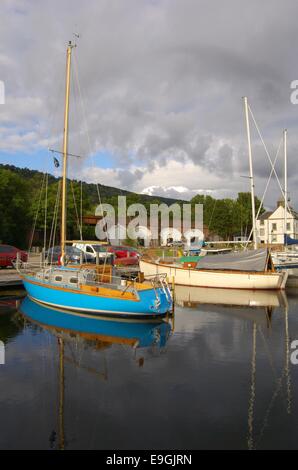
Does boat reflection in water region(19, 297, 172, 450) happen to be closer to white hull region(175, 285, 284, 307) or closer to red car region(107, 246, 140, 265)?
white hull region(175, 285, 284, 307)

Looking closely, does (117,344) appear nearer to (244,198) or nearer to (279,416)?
(279,416)

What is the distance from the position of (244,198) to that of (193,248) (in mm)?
74379

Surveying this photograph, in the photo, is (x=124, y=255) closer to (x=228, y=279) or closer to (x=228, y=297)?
(x=228, y=279)

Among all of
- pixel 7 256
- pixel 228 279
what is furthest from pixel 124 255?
pixel 228 279

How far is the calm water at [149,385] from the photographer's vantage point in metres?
6.82

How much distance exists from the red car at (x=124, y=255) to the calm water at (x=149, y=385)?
19.6m

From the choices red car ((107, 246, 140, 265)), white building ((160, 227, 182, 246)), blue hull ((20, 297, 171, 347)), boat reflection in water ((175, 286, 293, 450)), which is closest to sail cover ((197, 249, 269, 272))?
boat reflection in water ((175, 286, 293, 450))

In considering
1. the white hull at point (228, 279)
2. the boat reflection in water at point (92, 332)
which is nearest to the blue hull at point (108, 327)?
the boat reflection in water at point (92, 332)

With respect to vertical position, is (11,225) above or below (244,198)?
below

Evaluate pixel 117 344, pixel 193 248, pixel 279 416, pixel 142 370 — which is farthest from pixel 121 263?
pixel 279 416

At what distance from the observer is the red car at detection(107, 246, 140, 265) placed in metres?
35.8

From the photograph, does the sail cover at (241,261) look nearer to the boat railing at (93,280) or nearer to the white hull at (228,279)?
the white hull at (228,279)

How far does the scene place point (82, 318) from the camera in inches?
638

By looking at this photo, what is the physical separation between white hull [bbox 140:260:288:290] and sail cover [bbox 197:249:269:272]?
408 mm
